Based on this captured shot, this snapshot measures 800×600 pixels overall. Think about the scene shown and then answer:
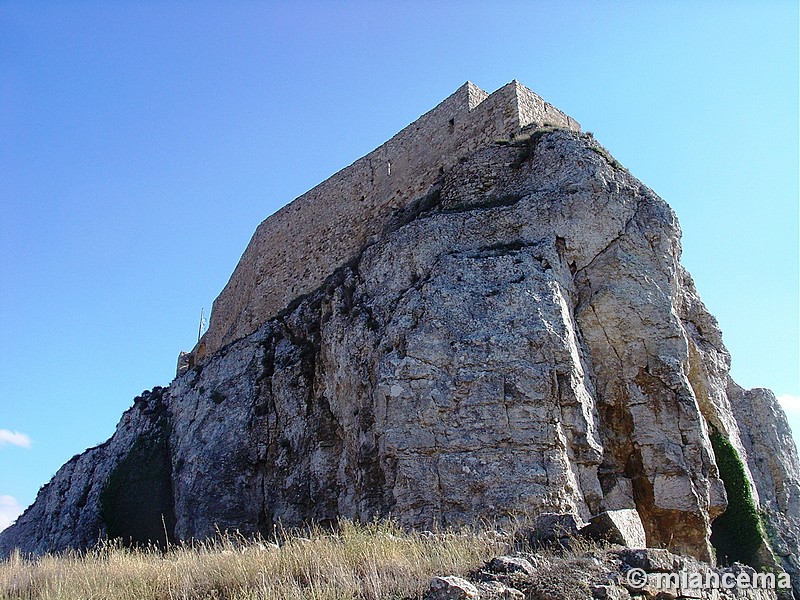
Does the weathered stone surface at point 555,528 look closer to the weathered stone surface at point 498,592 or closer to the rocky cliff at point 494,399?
the rocky cliff at point 494,399

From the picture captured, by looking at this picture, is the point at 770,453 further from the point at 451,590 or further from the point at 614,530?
the point at 451,590

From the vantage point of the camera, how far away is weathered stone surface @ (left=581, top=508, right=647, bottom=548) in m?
6.45

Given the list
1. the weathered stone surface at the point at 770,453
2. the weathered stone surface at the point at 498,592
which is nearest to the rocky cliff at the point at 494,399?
the weathered stone surface at the point at 770,453

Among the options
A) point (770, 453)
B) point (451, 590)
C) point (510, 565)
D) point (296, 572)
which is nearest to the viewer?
point (451, 590)

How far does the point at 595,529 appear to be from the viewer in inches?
259

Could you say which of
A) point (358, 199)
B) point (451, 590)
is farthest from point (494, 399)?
point (358, 199)

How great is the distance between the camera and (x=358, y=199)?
17391 millimetres

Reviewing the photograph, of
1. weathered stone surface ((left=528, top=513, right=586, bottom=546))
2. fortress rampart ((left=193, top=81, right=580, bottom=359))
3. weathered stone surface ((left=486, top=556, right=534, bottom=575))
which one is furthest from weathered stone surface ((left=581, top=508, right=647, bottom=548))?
fortress rampart ((left=193, top=81, right=580, bottom=359))

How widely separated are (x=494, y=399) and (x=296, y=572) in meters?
3.86

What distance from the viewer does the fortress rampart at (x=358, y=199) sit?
14.7 meters

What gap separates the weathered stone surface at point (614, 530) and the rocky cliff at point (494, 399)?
1.12 m

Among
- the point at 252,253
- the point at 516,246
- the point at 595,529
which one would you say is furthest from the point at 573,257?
the point at 252,253

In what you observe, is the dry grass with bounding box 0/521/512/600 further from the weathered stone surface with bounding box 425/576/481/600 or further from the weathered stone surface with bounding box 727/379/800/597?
the weathered stone surface with bounding box 727/379/800/597

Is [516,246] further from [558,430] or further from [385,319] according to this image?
[558,430]
